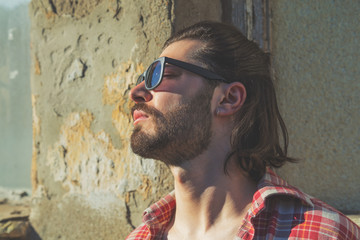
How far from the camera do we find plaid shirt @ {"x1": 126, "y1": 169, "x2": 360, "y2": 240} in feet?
4.21

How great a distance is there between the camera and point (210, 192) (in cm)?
156

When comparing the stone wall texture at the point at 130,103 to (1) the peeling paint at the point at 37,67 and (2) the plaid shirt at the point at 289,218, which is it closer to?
(1) the peeling paint at the point at 37,67

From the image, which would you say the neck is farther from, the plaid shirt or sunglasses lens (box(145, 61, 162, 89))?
sunglasses lens (box(145, 61, 162, 89))

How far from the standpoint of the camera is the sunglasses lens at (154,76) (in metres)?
1.63

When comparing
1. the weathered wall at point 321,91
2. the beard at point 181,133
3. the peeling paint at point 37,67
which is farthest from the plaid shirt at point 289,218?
the peeling paint at point 37,67

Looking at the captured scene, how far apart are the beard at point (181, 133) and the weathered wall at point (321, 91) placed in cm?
58

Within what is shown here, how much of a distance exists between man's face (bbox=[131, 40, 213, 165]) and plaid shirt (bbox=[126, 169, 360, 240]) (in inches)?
11.7

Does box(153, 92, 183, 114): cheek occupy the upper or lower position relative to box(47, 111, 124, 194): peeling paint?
upper

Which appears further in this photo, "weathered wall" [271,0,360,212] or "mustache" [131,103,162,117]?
"weathered wall" [271,0,360,212]

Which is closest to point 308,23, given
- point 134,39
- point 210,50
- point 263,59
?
point 263,59

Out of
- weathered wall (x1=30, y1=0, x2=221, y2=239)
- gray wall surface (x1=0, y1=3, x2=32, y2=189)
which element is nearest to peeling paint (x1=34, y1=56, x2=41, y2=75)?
weathered wall (x1=30, y1=0, x2=221, y2=239)

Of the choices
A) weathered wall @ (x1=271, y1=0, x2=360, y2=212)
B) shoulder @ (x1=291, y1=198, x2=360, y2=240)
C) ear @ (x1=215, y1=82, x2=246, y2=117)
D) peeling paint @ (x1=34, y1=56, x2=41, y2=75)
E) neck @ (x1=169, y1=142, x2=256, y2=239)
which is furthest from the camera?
peeling paint @ (x1=34, y1=56, x2=41, y2=75)

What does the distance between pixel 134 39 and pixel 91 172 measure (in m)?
0.70

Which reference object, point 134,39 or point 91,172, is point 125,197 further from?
point 134,39
